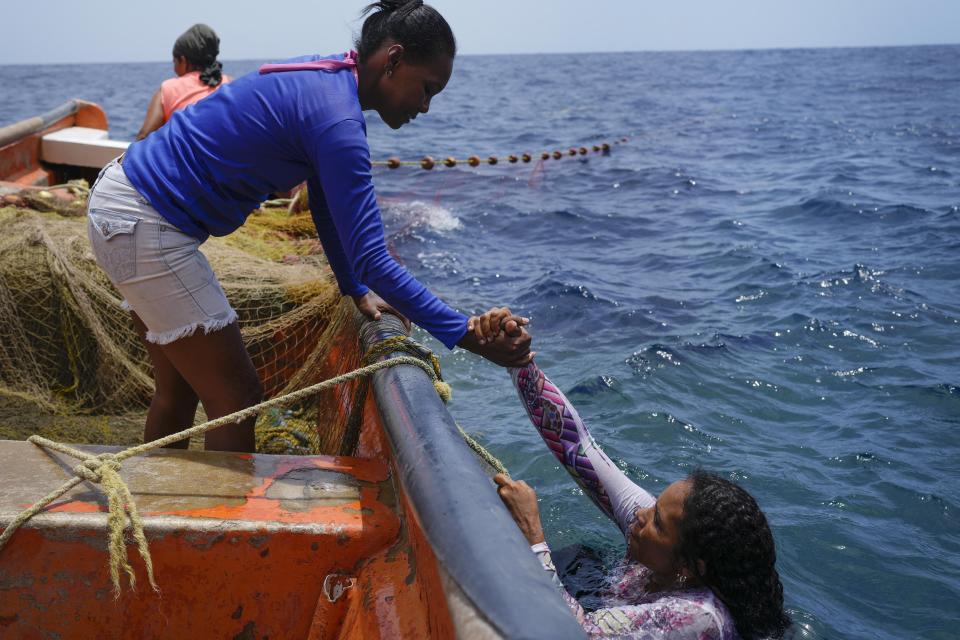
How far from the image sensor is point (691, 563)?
2582 mm

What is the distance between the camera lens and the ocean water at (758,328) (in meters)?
4.08

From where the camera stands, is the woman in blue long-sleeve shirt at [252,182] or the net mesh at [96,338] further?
the net mesh at [96,338]

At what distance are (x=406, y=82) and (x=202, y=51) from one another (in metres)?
3.99

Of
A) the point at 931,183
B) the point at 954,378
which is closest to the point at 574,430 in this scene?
the point at 954,378

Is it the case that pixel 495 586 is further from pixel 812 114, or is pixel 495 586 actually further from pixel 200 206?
pixel 812 114

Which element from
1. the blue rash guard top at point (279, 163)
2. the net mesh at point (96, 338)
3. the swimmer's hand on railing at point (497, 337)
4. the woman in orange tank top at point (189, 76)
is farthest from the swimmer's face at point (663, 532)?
the woman in orange tank top at point (189, 76)

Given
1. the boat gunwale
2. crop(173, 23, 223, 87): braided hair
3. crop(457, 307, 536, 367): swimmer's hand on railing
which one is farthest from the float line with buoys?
the boat gunwale

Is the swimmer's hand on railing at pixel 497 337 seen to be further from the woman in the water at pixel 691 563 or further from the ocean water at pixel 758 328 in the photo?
the ocean water at pixel 758 328

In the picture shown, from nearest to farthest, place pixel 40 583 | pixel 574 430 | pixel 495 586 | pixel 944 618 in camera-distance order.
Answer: pixel 495 586 → pixel 40 583 → pixel 574 430 → pixel 944 618

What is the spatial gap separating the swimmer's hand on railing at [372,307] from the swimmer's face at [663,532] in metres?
1.03

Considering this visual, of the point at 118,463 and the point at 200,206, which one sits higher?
the point at 200,206

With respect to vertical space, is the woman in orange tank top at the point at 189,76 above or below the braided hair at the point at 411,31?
below

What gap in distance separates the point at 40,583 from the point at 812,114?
74.7ft

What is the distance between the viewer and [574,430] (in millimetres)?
3207
